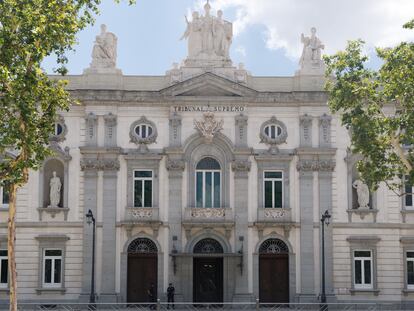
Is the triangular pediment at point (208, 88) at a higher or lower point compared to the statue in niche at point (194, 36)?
lower

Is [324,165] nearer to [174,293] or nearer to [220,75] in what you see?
[220,75]

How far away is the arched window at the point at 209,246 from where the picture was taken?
47.1m

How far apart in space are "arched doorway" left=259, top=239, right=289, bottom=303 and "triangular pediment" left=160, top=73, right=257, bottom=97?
8.84m

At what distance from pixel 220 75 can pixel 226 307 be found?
44.2 ft

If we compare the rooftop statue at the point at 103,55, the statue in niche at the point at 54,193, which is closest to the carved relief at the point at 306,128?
the rooftop statue at the point at 103,55

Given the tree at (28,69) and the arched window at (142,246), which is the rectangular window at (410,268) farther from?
the tree at (28,69)

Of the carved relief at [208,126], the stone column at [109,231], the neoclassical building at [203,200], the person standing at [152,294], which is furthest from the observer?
the carved relief at [208,126]

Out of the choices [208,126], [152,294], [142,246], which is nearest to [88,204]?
[142,246]

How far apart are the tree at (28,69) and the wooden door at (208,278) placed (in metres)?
17.3


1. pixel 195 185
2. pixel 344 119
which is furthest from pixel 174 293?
pixel 344 119

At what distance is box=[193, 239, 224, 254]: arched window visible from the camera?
154 ft

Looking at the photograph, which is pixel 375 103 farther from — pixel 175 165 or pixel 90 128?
pixel 90 128

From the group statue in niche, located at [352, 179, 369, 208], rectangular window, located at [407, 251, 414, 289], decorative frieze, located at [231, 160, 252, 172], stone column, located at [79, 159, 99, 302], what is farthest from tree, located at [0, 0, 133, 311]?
rectangular window, located at [407, 251, 414, 289]

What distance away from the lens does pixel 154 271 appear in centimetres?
4675
